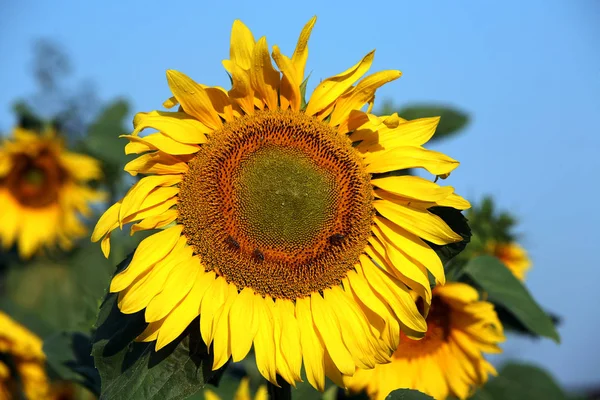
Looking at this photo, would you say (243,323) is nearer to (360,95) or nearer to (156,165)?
(156,165)

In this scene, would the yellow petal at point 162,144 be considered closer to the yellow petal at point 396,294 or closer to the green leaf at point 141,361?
the green leaf at point 141,361

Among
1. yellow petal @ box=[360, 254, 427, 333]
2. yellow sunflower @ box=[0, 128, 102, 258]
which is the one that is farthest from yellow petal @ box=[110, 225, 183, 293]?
yellow sunflower @ box=[0, 128, 102, 258]

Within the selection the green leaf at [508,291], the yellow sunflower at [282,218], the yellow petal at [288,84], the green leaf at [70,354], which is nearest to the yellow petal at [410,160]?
the yellow sunflower at [282,218]

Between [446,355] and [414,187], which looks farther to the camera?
[446,355]

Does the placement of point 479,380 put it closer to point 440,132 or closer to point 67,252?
point 440,132

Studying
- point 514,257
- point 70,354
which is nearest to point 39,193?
point 70,354

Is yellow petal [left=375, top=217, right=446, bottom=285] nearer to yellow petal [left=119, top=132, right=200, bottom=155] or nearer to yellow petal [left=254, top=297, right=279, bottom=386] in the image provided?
yellow petal [left=254, top=297, right=279, bottom=386]

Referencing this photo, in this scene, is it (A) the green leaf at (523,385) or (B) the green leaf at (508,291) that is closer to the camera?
(B) the green leaf at (508,291)
